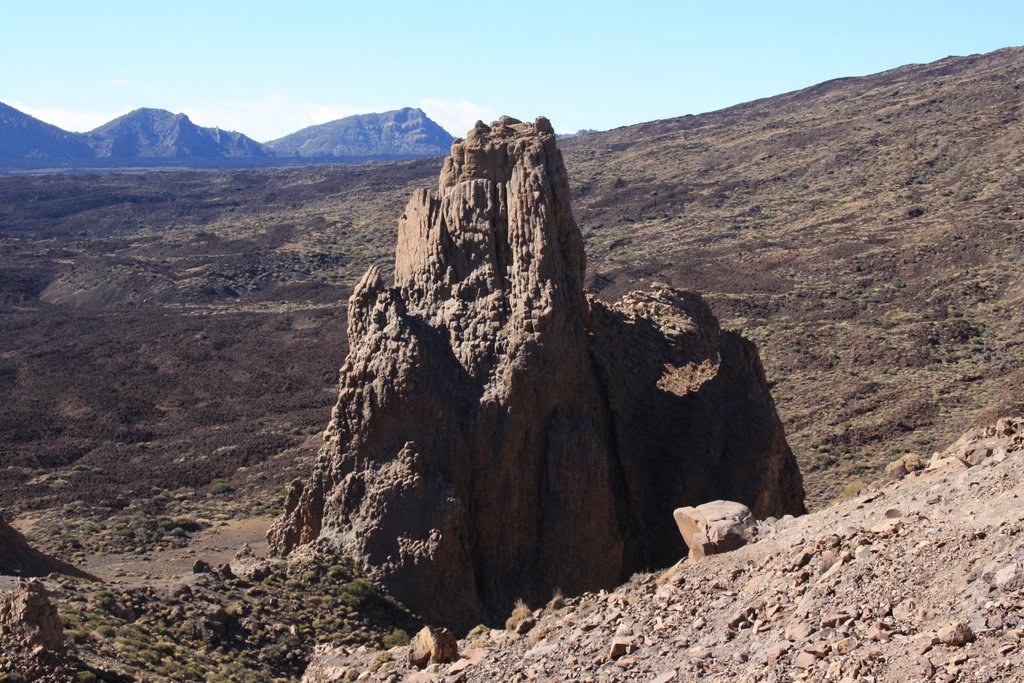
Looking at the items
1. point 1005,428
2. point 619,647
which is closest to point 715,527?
point 619,647

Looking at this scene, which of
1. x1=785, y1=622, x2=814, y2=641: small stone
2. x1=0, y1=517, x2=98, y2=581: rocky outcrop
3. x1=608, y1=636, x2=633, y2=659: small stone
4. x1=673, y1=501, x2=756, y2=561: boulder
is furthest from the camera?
x1=0, y1=517, x2=98, y2=581: rocky outcrop

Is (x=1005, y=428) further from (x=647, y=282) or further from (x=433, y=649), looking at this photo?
(x=647, y=282)

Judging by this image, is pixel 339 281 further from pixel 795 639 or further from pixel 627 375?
pixel 795 639

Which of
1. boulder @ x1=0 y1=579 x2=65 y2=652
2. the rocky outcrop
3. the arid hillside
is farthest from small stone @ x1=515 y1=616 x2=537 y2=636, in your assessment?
the arid hillside

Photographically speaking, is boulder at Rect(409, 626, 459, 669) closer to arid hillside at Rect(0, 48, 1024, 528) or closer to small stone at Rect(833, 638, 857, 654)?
small stone at Rect(833, 638, 857, 654)

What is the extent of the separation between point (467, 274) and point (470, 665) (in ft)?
25.5

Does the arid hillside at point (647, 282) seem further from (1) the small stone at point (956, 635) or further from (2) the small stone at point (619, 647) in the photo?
(1) the small stone at point (956, 635)

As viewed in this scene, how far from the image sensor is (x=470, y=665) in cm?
1092

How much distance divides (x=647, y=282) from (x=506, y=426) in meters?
56.8

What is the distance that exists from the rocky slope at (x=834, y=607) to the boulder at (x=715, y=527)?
7.8 inches

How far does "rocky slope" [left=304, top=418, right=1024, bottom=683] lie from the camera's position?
303 inches

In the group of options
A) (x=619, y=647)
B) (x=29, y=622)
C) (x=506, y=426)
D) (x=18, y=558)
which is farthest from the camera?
(x=18, y=558)

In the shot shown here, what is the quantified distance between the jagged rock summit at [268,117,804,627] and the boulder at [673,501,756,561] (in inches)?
160

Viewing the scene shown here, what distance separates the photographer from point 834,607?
28.8 ft
